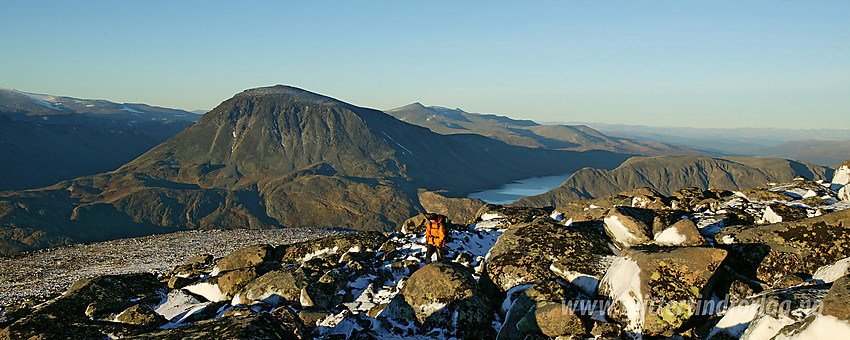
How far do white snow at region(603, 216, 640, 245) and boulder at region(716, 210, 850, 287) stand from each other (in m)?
2.81

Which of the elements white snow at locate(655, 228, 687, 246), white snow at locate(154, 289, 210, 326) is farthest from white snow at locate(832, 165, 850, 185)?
white snow at locate(154, 289, 210, 326)

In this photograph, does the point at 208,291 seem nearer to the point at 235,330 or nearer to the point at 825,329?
the point at 235,330

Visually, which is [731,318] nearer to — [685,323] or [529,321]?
[685,323]

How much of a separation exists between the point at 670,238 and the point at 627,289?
4.39 meters

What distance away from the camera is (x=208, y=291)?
17469 millimetres

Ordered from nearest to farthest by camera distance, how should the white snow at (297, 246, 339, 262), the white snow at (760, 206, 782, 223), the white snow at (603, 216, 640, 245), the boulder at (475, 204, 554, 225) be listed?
1. the white snow at (603, 216, 640, 245)
2. the white snow at (760, 206, 782, 223)
3. the white snow at (297, 246, 339, 262)
4. the boulder at (475, 204, 554, 225)

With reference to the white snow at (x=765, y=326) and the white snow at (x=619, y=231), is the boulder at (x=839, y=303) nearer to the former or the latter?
the white snow at (x=765, y=326)

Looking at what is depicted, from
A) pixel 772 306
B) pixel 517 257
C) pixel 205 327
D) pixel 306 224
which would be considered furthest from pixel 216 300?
pixel 306 224

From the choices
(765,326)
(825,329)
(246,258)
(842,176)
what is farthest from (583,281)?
(842,176)

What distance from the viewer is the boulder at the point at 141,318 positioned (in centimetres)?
1381

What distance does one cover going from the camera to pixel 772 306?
8641mm

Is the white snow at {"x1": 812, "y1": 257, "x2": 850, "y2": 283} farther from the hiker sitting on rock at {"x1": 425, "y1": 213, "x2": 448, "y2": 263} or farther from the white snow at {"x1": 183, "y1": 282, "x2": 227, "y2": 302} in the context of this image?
the white snow at {"x1": 183, "y1": 282, "x2": 227, "y2": 302}

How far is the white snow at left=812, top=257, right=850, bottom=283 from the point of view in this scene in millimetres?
10492

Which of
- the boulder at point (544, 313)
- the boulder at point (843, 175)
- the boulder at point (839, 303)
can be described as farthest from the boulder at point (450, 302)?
the boulder at point (843, 175)
